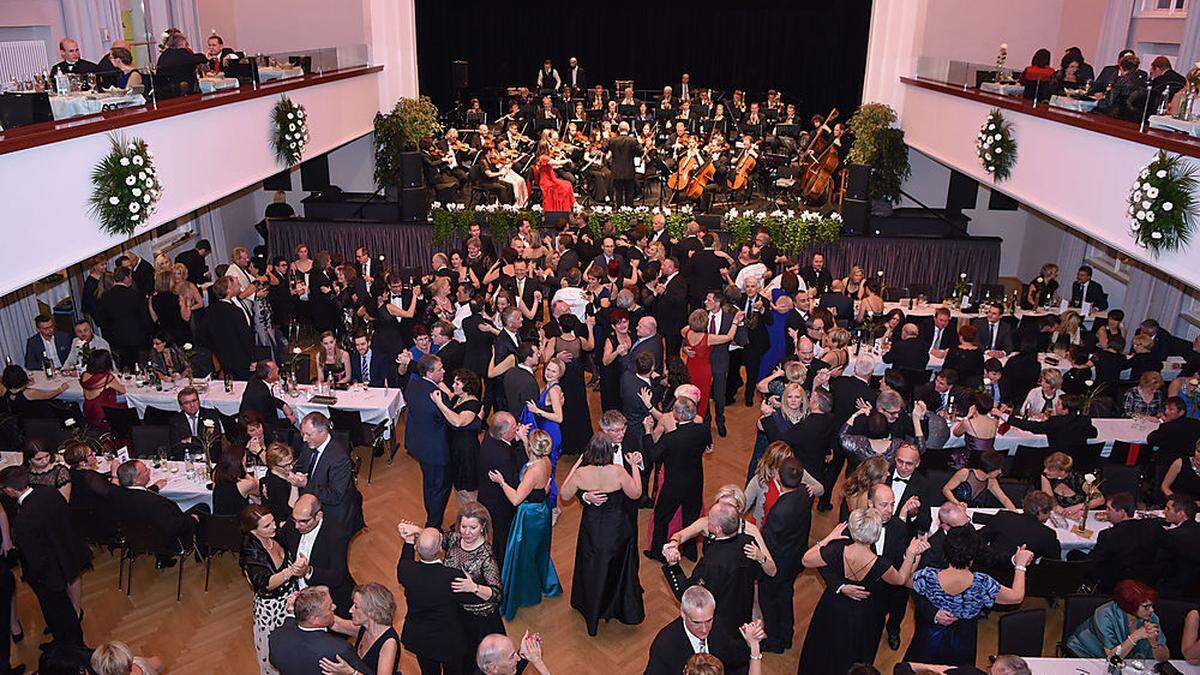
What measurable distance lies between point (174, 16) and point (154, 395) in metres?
9.19

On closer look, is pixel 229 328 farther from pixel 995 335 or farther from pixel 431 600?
pixel 995 335

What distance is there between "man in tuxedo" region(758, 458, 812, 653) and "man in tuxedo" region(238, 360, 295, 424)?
444cm

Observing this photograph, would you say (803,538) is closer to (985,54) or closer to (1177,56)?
(1177,56)

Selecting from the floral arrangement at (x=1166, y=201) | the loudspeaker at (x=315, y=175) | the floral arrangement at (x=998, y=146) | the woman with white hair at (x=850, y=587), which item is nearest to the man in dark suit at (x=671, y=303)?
the floral arrangement at (x=1166, y=201)

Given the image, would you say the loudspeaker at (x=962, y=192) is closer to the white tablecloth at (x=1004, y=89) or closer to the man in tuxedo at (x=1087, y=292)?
the white tablecloth at (x=1004, y=89)

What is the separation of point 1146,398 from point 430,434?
6.58m

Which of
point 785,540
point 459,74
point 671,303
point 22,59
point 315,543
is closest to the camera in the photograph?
point 315,543

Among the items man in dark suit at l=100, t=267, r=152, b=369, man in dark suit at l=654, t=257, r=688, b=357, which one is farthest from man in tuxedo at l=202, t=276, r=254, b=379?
man in dark suit at l=654, t=257, r=688, b=357

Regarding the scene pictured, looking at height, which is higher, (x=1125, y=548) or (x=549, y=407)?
(x=549, y=407)

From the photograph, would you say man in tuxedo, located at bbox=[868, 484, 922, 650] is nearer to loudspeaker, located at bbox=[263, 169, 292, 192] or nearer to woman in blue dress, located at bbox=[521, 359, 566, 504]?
woman in blue dress, located at bbox=[521, 359, 566, 504]

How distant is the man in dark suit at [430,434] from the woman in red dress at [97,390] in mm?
3154

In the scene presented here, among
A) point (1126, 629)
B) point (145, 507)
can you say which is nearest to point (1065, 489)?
point (1126, 629)

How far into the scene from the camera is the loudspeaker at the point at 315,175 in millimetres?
17281

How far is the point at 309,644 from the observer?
4.02m
